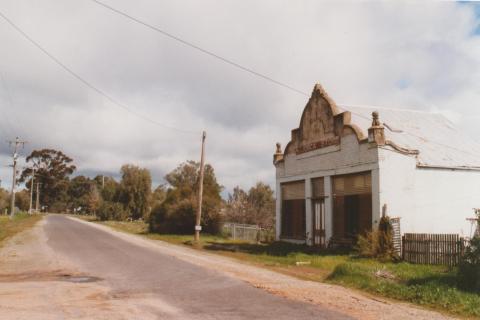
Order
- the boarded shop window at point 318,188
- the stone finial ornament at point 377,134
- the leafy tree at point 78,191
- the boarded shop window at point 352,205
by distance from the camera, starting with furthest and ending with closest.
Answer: the leafy tree at point 78,191, the boarded shop window at point 318,188, the boarded shop window at point 352,205, the stone finial ornament at point 377,134

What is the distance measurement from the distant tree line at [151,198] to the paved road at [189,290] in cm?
2019

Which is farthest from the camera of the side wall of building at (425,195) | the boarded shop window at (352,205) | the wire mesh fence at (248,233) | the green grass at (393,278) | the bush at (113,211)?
the bush at (113,211)

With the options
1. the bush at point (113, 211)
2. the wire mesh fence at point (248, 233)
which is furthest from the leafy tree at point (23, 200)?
the wire mesh fence at point (248, 233)

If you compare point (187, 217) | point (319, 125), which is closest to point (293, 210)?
point (319, 125)

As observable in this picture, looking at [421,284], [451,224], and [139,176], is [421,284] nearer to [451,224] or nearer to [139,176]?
[451,224]

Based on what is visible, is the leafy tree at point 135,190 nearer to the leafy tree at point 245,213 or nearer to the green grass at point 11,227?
the green grass at point 11,227

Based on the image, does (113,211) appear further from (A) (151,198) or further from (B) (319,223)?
(B) (319,223)

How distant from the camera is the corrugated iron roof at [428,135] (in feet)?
70.5

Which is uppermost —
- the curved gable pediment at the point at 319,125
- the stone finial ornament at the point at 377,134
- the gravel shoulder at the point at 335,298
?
the curved gable pediment at the point at 319,125

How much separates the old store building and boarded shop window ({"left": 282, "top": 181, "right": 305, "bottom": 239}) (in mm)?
55

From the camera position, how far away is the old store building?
19.8 meters

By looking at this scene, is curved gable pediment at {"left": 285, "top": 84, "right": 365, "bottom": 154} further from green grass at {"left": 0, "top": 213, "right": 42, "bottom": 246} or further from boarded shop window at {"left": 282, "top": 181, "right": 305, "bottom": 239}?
green grass at {"left": 0, "top": 213, "right": 42, "bottom": 246}

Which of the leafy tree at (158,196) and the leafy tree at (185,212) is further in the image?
the leafy tree at (158,196)

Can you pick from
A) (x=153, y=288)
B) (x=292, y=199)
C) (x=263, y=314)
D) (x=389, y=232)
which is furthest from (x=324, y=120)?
(x=263, y=314)
